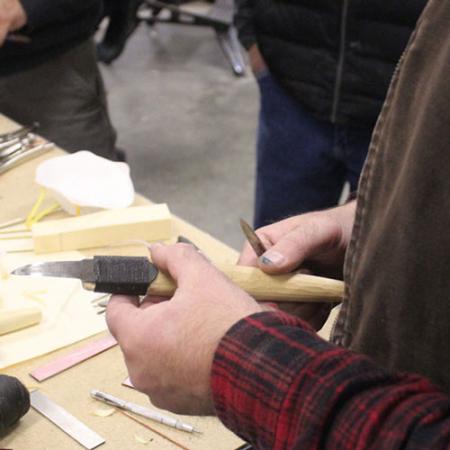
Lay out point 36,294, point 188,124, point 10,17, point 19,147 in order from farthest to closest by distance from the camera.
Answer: point 188,124
point 10,17
point 19,147
point 36,294

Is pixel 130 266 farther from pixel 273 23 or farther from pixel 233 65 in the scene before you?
pixel 233 65

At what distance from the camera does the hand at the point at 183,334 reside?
2.30 feet

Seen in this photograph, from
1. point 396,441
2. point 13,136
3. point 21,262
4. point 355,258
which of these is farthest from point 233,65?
point 396,441

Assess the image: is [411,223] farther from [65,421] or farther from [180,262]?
[65,421]

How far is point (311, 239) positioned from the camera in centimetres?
96

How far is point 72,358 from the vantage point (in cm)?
105

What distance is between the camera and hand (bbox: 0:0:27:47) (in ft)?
6.01

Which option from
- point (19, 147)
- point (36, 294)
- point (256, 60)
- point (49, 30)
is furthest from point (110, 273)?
point (49, 30)

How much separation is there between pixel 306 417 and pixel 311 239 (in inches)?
14.1

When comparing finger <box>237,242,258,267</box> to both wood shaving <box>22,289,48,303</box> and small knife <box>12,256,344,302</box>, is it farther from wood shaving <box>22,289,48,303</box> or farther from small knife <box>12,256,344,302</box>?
wood shaving <box>22,289,48,303</box>

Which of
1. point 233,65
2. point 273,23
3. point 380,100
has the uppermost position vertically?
point 273,23

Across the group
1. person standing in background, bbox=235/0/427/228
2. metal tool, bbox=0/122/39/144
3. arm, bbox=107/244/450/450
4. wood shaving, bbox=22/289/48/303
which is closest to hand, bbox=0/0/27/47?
metal tool, bbox=0/122/39/144

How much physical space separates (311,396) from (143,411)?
1.26 ft

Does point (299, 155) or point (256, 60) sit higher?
point (256, 60)
